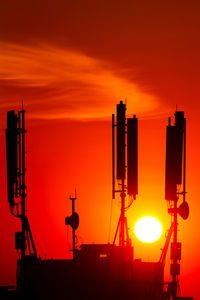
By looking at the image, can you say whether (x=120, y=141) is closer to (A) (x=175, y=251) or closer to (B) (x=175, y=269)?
(A) (x=175, y=251)

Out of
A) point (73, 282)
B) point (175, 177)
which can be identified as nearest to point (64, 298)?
point (73, 282)

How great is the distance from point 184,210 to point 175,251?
10.9 feet

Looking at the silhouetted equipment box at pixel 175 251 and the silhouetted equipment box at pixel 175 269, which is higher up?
the silhouetted equipment box at pixel 175 251

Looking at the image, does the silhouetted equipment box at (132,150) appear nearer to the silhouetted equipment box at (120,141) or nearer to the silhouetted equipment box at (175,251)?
the silhouetted equipment box at (120,141)

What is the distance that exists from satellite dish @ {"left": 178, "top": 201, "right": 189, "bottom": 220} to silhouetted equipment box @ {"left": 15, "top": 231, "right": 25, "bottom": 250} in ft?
41.4

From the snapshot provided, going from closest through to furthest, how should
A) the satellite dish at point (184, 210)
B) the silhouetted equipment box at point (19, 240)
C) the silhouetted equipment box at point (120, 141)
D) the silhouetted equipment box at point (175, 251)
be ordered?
1. the silhouetted equipment box at point (175, 251)
2. the silhouetted equipment box at point (120, 141)
3. the satellite dish at point (184, 210)
4. the silhouetted equipment box at point (19, 240)

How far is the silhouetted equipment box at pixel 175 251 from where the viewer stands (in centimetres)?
6919

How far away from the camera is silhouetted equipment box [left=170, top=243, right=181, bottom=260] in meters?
69.2

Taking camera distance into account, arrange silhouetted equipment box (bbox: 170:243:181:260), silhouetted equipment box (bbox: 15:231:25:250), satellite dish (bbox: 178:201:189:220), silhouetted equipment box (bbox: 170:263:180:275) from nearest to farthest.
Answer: silhouetted equipment box (bbox: 170:243:181:260), silhouetted equipment box (bbox: 170:263:180:275), satellite dish (bbox: 178:201:189:220), silhouetted equipment box (bbox: 15:231:25:250)

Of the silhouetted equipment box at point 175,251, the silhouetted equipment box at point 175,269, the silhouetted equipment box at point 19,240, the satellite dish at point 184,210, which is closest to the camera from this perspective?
the silhouetted equipment box at point 175,251

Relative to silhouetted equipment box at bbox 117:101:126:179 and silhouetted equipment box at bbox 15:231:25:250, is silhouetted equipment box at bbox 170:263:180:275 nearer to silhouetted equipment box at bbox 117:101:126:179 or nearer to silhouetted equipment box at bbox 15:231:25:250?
silhouetted equipment box at bbox 117:101:126:179

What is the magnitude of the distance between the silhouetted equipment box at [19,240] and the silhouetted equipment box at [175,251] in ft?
40.5

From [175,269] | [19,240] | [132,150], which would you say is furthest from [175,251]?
[19,240]

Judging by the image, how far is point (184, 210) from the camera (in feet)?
233
